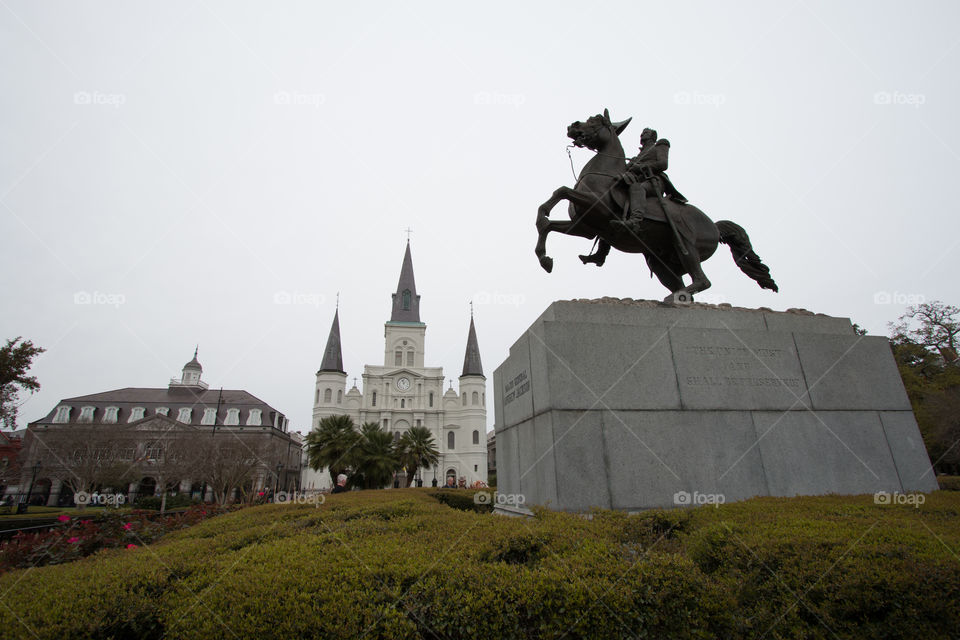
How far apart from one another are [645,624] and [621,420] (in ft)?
11.6

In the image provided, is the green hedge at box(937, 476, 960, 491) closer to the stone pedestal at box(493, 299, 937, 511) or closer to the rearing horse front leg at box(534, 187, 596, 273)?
the stone pedestal at box(493, 299, 937, 511)

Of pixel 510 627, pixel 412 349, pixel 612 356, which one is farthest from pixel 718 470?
pixel 412 349

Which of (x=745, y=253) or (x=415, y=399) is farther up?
(x=415, y=399)

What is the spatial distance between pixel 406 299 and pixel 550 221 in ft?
254

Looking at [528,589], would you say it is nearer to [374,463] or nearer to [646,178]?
[646,178]

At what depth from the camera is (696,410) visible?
20.7ft

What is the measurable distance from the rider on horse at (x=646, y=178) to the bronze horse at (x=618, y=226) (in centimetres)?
12

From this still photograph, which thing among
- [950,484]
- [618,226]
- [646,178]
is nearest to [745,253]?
[646,178]

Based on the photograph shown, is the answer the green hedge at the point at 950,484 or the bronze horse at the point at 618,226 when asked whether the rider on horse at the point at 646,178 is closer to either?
the bronze horse at the point at 618,226

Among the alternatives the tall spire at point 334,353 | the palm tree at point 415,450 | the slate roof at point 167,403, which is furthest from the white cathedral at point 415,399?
the palm tree at point 415,450

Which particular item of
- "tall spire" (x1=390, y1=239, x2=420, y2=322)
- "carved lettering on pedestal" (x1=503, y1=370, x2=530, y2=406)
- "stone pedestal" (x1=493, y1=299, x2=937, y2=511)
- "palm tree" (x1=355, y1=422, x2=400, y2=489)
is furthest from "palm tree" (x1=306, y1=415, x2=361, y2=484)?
"tall spire" (x1=390, y1=239, x2=420, y2=322)

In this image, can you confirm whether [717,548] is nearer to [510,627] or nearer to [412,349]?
[510,627]

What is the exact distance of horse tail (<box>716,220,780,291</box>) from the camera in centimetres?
852

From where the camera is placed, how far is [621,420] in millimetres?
6008
